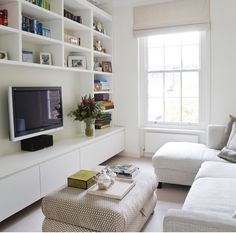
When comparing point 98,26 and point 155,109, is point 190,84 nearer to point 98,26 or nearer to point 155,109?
point 155,109

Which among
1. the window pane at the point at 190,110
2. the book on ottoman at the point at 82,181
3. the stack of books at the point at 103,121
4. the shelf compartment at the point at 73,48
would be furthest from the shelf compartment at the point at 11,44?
the window pane at the point at 190,110

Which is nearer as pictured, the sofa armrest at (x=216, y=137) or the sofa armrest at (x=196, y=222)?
the sofa armrest at (x=196, y=222)

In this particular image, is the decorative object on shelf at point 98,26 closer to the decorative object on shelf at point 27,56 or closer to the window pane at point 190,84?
the decorative object on shelf at point 27,56

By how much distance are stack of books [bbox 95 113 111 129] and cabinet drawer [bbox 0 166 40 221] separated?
1804 mm

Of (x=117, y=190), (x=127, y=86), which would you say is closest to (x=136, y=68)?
(x=127, y=86)

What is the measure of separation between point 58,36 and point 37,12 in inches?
14.4

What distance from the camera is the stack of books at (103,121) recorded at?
13.7ft

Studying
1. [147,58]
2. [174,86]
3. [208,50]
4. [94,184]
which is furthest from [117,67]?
[94,184]

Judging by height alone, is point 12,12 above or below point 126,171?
above

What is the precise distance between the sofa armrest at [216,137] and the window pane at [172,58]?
4.06 feet

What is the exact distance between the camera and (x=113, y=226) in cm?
168

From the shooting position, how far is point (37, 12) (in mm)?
2865

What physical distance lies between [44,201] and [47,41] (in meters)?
1.84

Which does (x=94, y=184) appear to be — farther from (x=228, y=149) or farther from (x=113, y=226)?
(x=228, y=149)
